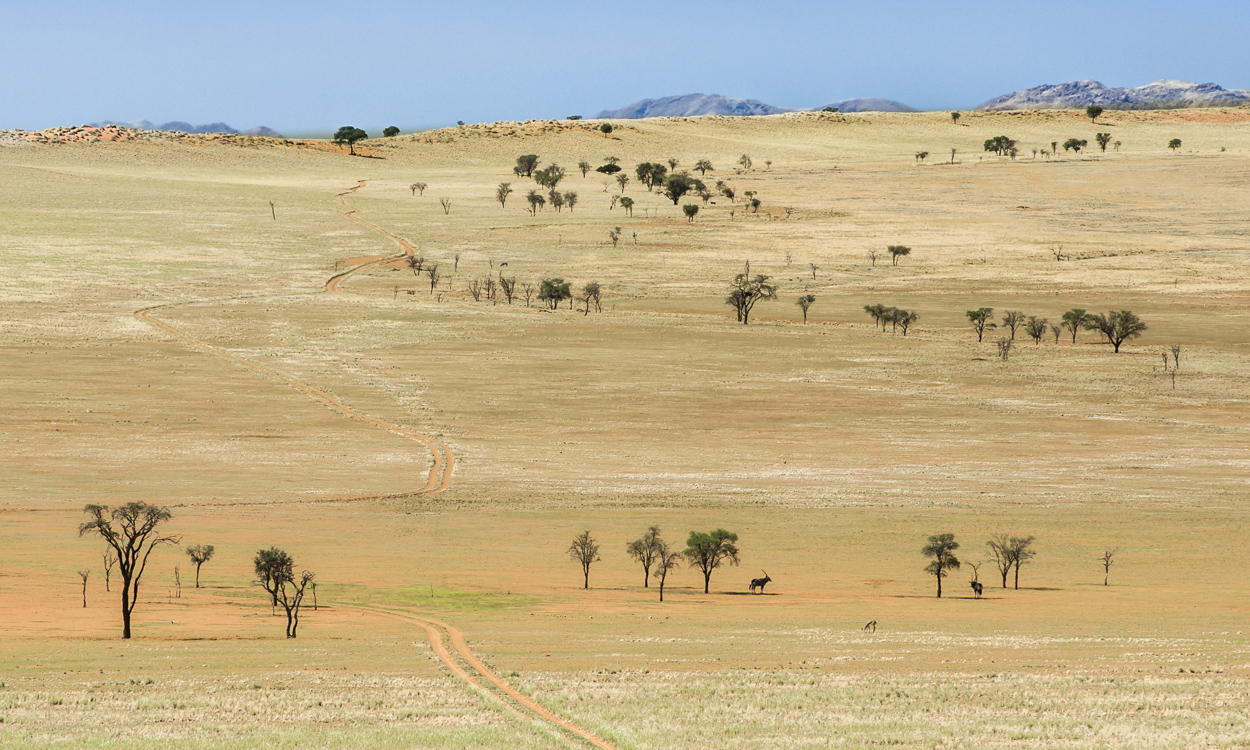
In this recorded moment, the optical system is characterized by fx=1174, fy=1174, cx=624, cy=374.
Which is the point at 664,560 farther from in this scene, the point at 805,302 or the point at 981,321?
the point at 805,302

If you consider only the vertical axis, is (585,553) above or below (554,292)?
below

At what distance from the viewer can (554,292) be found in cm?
9069

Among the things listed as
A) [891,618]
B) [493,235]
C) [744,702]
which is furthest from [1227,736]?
[493,235]

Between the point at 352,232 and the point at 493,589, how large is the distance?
3650 inches

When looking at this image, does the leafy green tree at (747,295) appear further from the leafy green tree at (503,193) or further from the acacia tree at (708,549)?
the leafy green tree at (503,193)

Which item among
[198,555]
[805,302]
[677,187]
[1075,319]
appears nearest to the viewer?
[198,555]

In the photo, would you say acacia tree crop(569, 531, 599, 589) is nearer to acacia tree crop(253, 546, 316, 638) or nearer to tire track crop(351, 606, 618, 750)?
tire track crop(351, 606, 618, 750)

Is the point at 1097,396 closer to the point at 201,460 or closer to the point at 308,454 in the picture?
the point at 308,454

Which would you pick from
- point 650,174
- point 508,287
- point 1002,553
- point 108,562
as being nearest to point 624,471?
point 1002,553

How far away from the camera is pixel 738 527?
42969 mm

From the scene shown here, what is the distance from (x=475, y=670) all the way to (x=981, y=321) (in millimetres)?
63262

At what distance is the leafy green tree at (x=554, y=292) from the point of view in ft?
298

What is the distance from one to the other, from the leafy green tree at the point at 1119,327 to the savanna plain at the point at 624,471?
989mm

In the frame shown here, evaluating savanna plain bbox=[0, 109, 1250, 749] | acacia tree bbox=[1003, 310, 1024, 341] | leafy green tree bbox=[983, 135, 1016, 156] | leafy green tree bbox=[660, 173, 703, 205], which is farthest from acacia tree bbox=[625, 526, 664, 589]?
leafy green tree bbox=[983, 135, 1016, 156]
